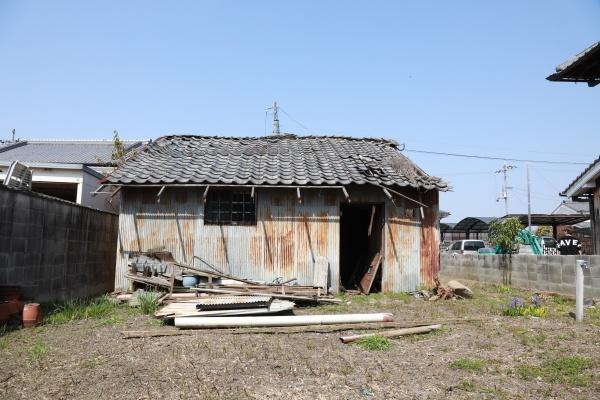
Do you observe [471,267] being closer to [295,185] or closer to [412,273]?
[412,273]

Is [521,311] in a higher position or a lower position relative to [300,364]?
higher

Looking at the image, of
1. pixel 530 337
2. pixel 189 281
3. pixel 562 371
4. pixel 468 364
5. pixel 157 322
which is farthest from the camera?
pixel 189 281

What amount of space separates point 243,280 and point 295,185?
258cm

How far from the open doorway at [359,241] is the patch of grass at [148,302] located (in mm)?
5227

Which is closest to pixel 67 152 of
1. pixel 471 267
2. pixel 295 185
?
pixel 295 185

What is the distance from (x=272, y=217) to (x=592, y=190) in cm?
863

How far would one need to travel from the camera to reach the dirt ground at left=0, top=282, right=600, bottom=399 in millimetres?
4422

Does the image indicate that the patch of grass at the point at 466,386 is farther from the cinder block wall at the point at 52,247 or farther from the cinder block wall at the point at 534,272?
the cinder block wall at the point at 52,247

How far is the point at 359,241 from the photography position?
14500 millimetres

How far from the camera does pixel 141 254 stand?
10.9 meters

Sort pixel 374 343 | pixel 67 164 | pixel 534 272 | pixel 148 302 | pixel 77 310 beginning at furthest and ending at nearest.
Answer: pixel 67 164
pixel 534 272
pixel 148 302
pixel 77 310
pixel 374 343

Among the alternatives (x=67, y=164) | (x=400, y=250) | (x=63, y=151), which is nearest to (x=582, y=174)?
(x=400, y=250)

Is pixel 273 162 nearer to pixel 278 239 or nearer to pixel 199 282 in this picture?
pixel 278 239

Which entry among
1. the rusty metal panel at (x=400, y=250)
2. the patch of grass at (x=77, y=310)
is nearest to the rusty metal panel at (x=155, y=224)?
the patch of grass at (x=77, y=310)
